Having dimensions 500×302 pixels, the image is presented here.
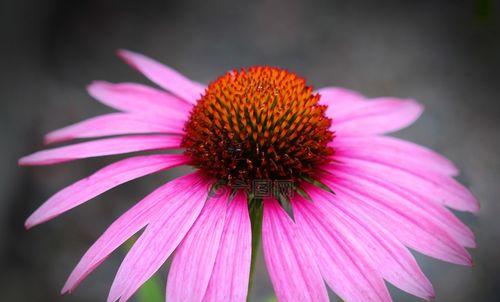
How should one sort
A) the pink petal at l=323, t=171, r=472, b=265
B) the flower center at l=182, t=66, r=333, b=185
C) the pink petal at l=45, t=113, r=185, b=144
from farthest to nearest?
the pink petal at l=45, t=113, r=185, b=144 → the flower center at l=182, t=66, r=333, b=185 → the pink petal at l=323, t=171, r=472, b=265

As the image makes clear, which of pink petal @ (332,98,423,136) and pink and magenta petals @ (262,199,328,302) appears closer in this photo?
pink and magenta petals @ (262,199,328,302)

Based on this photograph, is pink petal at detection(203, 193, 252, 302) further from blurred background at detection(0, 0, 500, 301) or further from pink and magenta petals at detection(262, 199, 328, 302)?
blurred background at detection(0, 0, 500, 301)

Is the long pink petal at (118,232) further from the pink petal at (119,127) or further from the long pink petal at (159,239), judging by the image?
the pink petal at (119,127)

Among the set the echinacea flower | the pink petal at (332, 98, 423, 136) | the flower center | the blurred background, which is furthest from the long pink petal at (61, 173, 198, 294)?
the blurred background

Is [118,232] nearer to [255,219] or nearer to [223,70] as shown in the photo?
[255,219]

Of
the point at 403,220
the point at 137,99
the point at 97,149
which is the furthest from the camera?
the point at 137,99

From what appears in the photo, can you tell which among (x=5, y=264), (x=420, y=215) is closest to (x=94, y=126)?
(x=420, y=215)

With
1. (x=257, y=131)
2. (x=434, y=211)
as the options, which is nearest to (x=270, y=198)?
(x=257, y=131)
